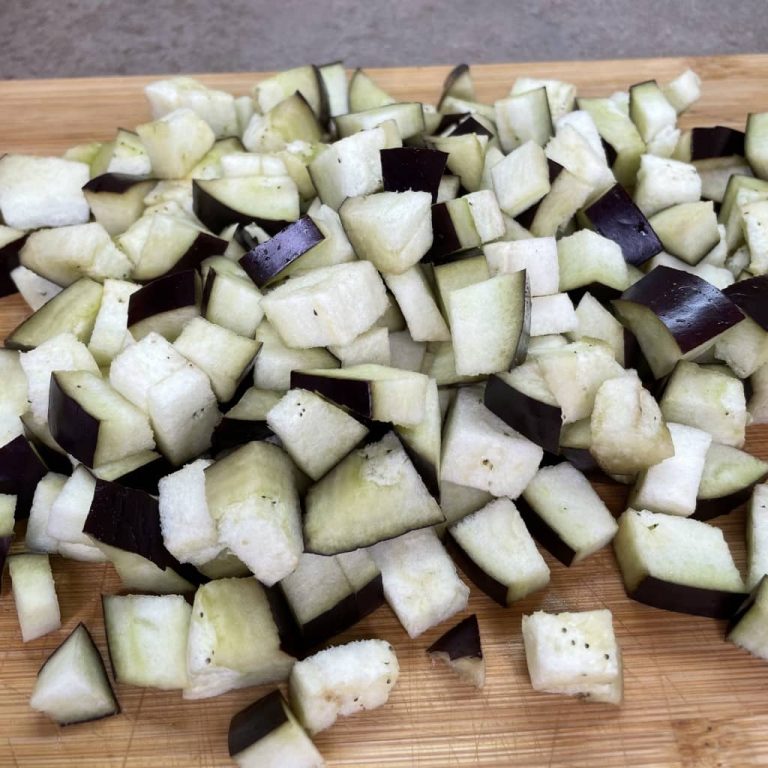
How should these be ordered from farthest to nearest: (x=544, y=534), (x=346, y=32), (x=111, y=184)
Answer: (x=346, y=32)
(x=111, y=184)
(x=544, y=534)

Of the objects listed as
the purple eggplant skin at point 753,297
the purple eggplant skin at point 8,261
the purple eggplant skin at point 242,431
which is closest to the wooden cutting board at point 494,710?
the purple eggplant skin at point 242,431

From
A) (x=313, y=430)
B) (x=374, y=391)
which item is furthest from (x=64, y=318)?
(x=374, y=391)

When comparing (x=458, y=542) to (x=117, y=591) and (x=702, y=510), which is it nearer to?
(x=702, y=510)

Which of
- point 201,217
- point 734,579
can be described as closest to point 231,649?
point 734,579

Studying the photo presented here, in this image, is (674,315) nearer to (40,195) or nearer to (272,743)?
(272,743)

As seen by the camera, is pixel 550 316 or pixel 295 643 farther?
pixel 550 316

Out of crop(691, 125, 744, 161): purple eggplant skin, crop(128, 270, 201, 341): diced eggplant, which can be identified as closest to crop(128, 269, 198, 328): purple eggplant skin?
crop(128, 270, 201, 341): diced eggplant

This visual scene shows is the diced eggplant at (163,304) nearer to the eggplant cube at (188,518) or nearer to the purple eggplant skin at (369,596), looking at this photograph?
the eggplant cube at (188,518)
